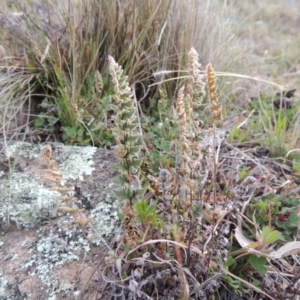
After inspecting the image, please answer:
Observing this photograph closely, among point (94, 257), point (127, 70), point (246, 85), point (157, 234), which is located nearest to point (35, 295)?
point (94, 257)

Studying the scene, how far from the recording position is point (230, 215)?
1.36m

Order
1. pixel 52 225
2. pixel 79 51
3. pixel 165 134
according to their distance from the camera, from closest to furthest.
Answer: pixel 52 225 → pixel 165 134 → pixel 79 51

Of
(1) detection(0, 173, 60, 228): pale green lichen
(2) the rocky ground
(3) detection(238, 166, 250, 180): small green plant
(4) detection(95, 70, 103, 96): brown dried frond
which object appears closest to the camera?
(2) the rocky ground

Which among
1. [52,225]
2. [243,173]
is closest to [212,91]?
[243,173]

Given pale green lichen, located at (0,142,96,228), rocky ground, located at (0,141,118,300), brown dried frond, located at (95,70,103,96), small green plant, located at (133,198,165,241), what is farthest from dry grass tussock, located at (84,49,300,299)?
brown dried frond, located at (95,70,103,96)

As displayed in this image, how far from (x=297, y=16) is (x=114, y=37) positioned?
3.15 m

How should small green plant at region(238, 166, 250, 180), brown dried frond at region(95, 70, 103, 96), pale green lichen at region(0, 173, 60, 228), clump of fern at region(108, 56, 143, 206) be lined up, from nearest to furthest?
clump of fern at region(108, 56, 143, 206) < pale green lichen at region(0, 173, 60, 228) < small green plant at region(238, 166, 250, 180) < brown dried frond at region(95, 70, 103, 96)

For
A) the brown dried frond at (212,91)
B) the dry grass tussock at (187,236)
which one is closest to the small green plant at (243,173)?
the dry grass tussock at (187,236)

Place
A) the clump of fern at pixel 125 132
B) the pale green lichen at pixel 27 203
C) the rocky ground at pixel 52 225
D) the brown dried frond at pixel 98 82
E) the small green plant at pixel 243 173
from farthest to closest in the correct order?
the brown dried frond at pixel 98 82 < the small green plant at pixel 243 173 < the pale green lichen at pixel 27 203 < the rocky ground at pixel 52 225 < the clump of fern at pixel 125 132

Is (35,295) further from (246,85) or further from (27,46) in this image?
(246,85)

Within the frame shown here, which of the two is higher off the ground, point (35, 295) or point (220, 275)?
point (220, 275)

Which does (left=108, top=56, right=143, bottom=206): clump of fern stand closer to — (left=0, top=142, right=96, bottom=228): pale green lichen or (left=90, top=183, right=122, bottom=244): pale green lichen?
(left=90, top=183, right=122, bottom=244): pale green lichen

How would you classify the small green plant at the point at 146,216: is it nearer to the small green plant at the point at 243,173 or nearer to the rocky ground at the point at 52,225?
the rocky ground at the point at 52,225

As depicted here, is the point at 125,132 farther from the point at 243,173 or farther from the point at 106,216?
the point at 243,173
